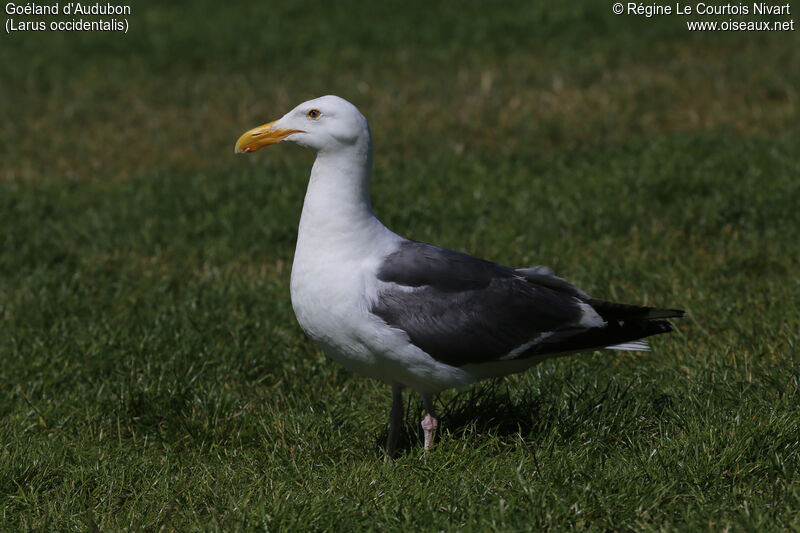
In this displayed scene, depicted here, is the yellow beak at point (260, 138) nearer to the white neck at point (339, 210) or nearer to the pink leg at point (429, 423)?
the white neck at point (339, 210)

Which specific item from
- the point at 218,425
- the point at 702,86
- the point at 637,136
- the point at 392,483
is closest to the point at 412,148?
the point at 637,136

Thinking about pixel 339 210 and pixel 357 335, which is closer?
pixel 357 335

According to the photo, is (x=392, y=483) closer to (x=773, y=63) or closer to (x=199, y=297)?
(x=199, y=297)

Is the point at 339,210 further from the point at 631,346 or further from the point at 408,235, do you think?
the point at 408,235

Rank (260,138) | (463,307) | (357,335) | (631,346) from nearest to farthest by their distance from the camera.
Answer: (357,335) < (463,307) < (631,346) < (260,138)

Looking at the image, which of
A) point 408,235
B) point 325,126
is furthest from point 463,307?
point 408,235

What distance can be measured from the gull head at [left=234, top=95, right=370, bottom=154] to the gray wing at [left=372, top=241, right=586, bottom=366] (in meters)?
0.62

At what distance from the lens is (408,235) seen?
26.7ft

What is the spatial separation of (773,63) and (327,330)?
9369 mm

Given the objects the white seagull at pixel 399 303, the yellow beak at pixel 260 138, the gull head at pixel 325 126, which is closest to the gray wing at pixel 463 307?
the white seagull at pixel 399 303

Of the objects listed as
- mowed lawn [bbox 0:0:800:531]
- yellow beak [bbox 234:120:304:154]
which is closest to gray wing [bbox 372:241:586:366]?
mowed lawn [bbox 0:0:800:531]

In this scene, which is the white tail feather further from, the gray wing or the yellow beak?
the yellow beak

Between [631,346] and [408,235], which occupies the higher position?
[408,235]

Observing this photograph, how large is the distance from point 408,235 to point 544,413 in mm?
3514
